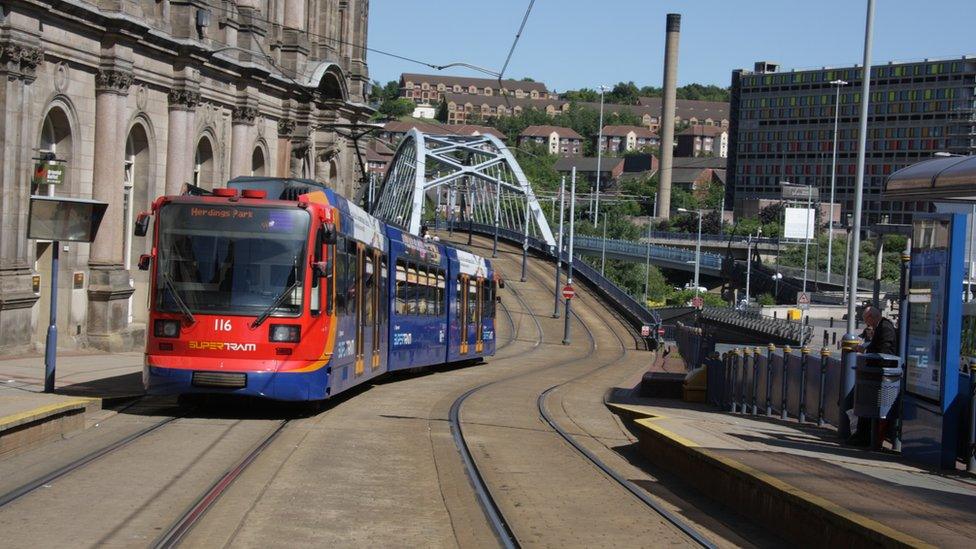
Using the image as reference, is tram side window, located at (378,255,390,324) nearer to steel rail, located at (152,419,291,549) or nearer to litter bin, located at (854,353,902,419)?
steel rail, located at (152,419,291,549)

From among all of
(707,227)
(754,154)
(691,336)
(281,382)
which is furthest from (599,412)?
(754,154)

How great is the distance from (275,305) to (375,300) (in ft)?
17.4

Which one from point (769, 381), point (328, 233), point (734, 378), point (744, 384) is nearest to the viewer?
point (328, 233)

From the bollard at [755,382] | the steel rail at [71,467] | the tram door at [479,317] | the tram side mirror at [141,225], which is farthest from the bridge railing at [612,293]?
the steel rail at [71,467]

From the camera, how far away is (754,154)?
572ft

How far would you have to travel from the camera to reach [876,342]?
620 inches

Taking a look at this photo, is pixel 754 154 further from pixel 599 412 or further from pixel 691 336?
pixel 599 412

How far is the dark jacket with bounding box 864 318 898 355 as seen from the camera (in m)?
15.6

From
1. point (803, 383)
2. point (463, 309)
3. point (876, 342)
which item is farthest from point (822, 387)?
point (463, 309)

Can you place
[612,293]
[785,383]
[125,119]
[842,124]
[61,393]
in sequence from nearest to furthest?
[61,393]
[785,383]
[125,119]
[612,293]
[842,124]

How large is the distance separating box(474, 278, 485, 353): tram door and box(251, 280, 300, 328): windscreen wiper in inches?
743

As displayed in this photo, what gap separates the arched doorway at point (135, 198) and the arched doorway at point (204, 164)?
15.3 feet

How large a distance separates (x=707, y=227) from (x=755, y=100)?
64.4ft

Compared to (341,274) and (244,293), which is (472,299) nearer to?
(341,274)
